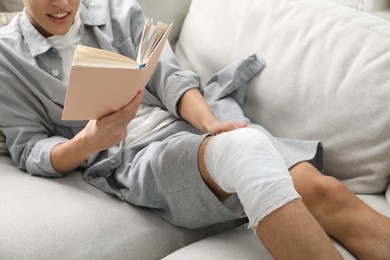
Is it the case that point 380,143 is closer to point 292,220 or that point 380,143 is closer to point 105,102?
point 292,220

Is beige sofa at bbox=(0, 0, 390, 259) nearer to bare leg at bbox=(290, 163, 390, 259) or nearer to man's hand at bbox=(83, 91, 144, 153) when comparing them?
bare leg at bbox=(290, 163, 390, 259)

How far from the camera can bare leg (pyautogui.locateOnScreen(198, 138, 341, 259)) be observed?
2.74 feet

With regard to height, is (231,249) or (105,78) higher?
(105,78)

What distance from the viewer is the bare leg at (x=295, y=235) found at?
834mm

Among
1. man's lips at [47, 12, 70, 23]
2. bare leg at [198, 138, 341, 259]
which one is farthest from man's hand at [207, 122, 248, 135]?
man's lips at [47, 12, 70, 23]

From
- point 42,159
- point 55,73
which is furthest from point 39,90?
point 42,159

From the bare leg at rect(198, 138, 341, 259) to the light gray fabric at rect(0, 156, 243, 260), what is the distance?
317 mm

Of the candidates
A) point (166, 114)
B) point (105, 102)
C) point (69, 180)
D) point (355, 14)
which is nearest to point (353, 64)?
point (355, 14)

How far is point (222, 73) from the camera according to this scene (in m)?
1.40

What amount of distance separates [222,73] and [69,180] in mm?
496

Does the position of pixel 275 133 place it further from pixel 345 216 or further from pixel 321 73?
pixel 345 216

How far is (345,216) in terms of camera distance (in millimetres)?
1015

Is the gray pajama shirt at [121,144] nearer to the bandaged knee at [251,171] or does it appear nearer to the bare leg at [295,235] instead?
the bandaged knee at [251,171]

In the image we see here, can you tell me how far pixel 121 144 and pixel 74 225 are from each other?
9.7 inches
